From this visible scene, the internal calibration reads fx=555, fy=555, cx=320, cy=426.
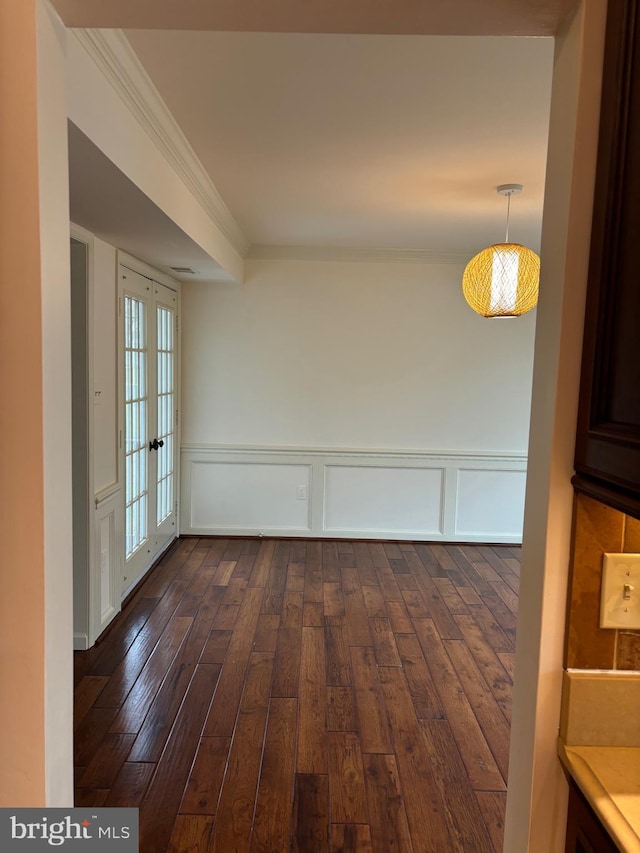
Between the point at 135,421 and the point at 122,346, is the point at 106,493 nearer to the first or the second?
the point at 135,421

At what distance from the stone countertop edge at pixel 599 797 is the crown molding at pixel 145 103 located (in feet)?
6.54

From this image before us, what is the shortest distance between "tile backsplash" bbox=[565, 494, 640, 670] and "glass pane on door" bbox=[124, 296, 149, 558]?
3.10m

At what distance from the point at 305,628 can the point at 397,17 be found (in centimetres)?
308

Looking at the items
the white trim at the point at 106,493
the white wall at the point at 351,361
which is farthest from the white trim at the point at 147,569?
the white wall at the point at 351,361

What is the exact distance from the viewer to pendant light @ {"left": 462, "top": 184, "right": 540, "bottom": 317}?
287 cm

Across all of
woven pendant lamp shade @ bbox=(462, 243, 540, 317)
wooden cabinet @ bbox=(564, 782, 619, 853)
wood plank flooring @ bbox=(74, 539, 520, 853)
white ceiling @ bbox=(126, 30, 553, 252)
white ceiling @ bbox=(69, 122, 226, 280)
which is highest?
white ceiling @ bbox=(126, 30, 553, 252)

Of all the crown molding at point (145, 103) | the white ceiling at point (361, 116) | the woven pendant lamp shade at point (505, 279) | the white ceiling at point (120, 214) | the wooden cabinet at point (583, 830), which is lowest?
the wooden cabinet at point (583, 830)

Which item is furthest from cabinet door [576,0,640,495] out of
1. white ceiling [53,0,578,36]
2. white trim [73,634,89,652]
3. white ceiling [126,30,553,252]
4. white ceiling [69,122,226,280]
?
white trim [73,634,89,652]

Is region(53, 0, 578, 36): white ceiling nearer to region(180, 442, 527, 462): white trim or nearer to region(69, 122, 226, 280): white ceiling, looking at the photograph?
region(69, 122, 226, 280): white ceiling

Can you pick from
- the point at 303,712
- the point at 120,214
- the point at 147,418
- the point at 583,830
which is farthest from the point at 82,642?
the point at 583,830

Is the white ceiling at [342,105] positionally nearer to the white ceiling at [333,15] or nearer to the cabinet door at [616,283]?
the white ceiling at [333,15]

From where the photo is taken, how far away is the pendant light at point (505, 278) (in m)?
2.87

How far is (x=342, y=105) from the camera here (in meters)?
2.09

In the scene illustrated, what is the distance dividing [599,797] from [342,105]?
2.20 metres
